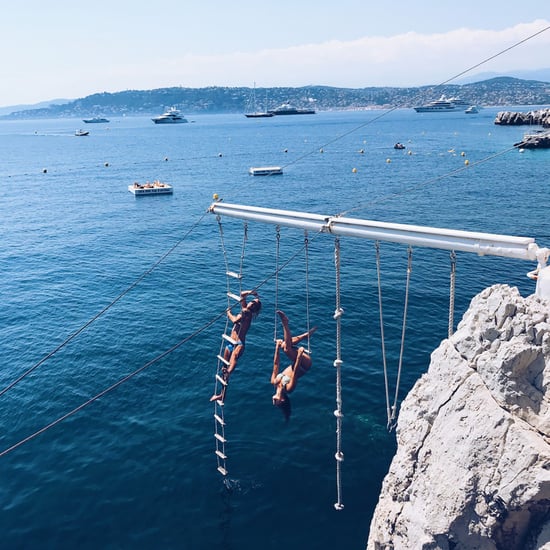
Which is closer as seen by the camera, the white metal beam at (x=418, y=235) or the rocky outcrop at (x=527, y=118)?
the white metal beam at (x=418, y=235)

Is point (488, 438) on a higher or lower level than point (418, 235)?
lower

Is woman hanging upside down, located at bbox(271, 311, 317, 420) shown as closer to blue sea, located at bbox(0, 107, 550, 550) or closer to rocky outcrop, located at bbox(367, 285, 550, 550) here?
blue sea, located at bbox(0, 107, 550, 550)

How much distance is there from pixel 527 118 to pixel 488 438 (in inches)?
7735

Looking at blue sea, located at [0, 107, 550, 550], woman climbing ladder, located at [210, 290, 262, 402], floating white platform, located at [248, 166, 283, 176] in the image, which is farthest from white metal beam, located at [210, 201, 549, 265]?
floating white platform, located at [248, 166, 283, 176]

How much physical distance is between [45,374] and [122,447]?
11.8m

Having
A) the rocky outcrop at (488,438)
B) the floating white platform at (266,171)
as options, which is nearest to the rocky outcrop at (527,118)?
the floating white platform at (266,171)

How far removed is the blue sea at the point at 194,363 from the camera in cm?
2389

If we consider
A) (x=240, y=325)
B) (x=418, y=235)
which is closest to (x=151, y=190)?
(x=240, y=325)

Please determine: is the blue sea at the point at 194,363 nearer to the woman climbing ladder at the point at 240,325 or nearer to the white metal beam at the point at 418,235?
the woman climbing ladder at the point at 240,325

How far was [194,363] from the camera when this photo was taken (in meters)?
37.5

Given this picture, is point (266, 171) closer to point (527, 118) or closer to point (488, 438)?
point (488, 438)

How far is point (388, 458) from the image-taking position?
87.7ft

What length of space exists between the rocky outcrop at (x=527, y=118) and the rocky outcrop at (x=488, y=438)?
164 meters

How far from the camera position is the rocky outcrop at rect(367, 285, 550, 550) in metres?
13.7
